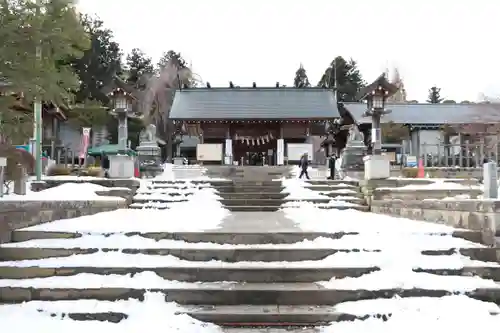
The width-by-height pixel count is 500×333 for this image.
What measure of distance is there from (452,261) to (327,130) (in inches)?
1102

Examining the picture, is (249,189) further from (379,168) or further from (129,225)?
(129,225)

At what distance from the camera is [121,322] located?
410 cm

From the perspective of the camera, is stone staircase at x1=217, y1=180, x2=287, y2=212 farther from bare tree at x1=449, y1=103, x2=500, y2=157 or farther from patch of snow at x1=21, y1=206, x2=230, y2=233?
bare tree at x1=449, y1=103, x2=500, y2=157

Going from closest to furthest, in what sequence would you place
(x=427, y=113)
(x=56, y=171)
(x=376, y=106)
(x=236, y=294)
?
(x=236, y=294) < (x=376, y=106) < (x=56, y=171) < (x=427, y=113)

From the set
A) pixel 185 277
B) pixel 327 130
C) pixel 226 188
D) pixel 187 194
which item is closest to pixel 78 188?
pixel 187 194

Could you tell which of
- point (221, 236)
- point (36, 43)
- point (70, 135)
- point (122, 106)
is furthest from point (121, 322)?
point (70, 135)

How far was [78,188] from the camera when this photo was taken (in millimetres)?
10633

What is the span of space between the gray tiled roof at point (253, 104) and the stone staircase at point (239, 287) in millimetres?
21297

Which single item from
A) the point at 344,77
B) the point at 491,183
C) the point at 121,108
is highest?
the point at 344,77

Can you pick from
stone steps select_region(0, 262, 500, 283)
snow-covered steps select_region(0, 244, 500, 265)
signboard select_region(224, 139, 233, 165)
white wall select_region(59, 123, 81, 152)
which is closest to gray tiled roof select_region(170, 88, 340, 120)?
signboard select_region(224, 139, 233, 165)

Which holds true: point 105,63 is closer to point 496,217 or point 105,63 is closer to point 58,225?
point 58,225

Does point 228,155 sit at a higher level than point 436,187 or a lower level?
higher

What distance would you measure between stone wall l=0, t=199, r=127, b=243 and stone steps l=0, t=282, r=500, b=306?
1.49 meters

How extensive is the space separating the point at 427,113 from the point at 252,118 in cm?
1478
